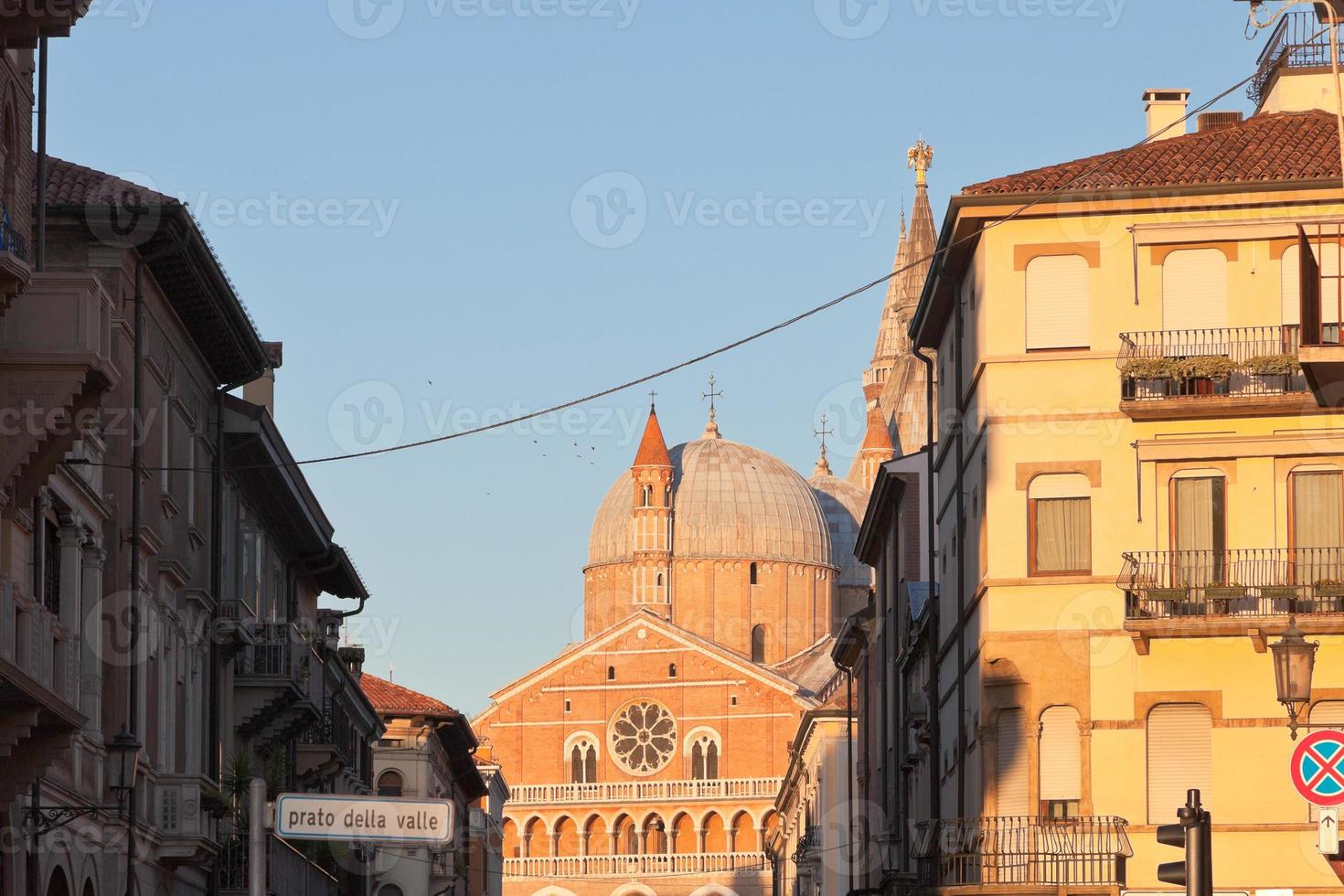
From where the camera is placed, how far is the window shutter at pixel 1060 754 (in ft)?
98.7

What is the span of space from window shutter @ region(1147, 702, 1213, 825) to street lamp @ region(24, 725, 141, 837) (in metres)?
11.6

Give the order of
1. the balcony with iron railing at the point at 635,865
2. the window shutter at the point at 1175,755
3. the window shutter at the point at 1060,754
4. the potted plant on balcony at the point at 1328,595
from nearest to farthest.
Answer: the potted plant on balcony at the point at 1328,595 → the window shutter at the point at 1175,755 → the window shutter at the point at 1060,754 → the balcony with iron railing at the point at 635,865

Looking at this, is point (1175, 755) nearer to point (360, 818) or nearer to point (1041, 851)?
point (1041, 851)

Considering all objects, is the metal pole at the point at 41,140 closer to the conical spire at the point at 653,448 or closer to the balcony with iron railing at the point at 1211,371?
the balcony with iron railing at the point at 1211,371

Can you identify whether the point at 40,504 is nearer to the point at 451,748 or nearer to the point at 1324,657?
the point at 1324,657

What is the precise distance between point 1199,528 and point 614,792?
90.4m

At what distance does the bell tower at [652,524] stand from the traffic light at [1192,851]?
11871 cm

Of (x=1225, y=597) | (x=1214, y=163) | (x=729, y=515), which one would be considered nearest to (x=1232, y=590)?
(x=1225, y=597)

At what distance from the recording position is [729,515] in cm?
13650

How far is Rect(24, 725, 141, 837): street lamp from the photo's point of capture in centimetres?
2184

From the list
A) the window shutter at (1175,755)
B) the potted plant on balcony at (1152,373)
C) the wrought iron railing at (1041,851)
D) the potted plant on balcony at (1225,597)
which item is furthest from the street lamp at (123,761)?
the potted plant on balcony at (1152,373)

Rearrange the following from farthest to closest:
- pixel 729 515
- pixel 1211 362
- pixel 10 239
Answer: pixel 729 515
pixel 1211 362
pixel 10 239

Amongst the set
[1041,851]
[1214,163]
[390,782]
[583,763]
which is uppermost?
[1214,163]

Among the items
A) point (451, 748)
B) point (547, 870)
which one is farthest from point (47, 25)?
point (547, 870)
